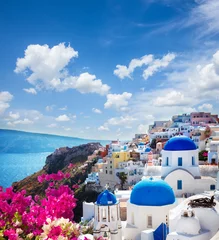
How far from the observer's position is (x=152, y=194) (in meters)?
16.7

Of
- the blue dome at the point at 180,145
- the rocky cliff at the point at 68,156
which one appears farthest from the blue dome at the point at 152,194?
the rocky cliff at the point at 68,156

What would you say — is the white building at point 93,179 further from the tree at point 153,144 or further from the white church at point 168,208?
the white church at point 168,208

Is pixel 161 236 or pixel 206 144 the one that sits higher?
pixel 206 144

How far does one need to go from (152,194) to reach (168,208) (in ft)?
3.49

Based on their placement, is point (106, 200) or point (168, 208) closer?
point (106, 200)

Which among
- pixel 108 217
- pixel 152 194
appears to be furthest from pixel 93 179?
pixel 108 217

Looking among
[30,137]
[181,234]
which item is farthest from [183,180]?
[30,137]

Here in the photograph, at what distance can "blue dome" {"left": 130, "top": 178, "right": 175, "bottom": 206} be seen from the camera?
16.6 meters

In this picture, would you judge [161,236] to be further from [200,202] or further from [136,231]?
[200,202]

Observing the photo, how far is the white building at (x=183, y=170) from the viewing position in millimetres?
21797

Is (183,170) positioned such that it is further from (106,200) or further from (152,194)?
(106,200)

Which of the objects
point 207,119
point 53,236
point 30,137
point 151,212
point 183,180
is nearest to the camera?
point 53,236

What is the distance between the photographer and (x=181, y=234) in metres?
12.1

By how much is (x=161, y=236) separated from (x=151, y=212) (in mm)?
1590
